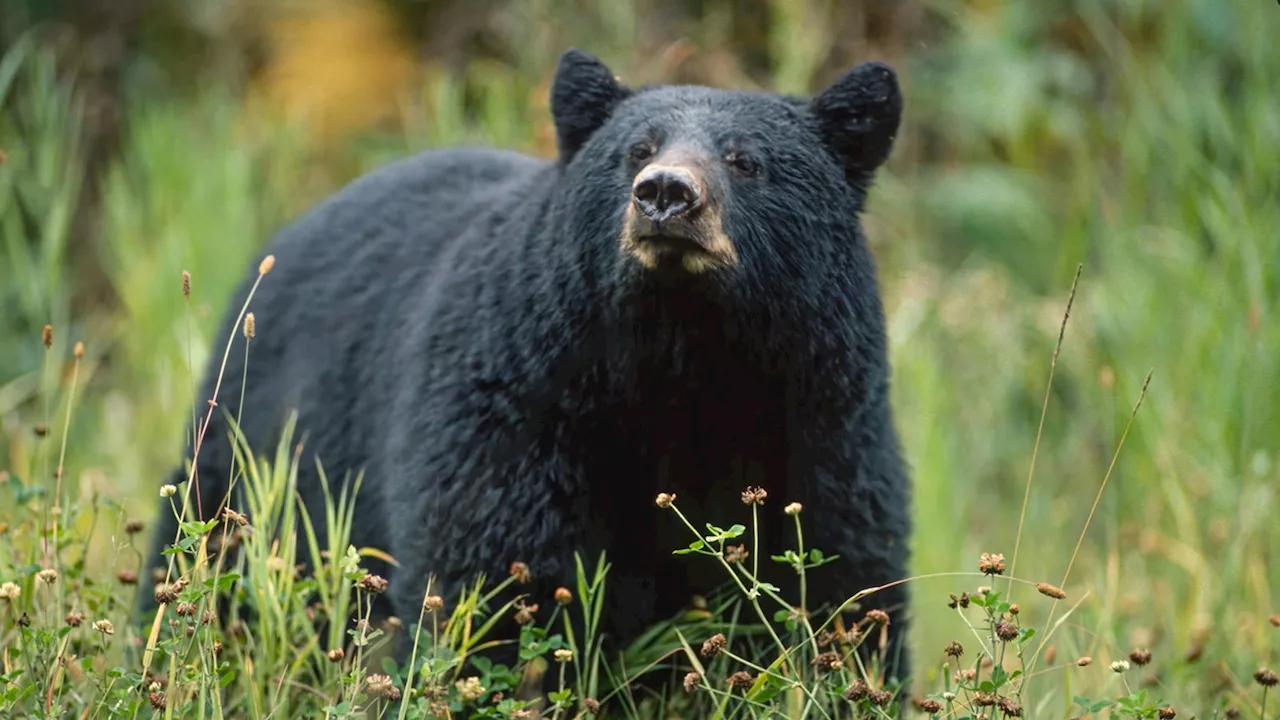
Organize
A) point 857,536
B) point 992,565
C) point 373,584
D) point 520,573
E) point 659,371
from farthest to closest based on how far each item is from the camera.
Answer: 1. point 857,536
2. point 659,371
3. point 520,573
4. point 373,584
5. point 992,565

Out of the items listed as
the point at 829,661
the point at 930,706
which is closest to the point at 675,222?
the point at 829,661

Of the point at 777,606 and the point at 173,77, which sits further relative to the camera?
the point at 173,77

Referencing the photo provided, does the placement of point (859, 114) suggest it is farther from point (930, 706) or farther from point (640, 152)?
point (930, 706)

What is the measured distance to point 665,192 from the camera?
322 centimetres

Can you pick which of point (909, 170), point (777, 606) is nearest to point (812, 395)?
point (777, 606)

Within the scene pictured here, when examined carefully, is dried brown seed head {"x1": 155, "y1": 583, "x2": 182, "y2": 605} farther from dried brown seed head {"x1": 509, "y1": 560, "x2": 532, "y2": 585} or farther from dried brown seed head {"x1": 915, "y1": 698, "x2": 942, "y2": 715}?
dried brown seed head {"x1": 915, "y1": 698, "x2": 942, "y2": 715}

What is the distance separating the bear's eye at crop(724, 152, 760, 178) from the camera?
3.63 meters

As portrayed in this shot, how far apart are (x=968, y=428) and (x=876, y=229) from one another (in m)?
2.06

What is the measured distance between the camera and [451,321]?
396 cm

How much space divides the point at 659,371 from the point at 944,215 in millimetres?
5196

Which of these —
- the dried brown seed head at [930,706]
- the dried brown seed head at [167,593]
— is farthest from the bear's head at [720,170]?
the dried brown seed head at [167,593]

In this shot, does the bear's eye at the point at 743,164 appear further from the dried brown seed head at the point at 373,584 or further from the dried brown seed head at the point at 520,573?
the dried brown seed head at the point at 373,584

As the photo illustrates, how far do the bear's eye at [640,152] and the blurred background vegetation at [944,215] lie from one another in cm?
148

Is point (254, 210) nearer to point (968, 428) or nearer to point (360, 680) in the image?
point (968, 428)
